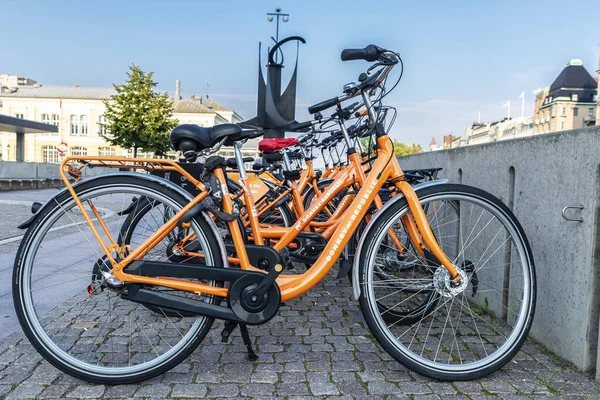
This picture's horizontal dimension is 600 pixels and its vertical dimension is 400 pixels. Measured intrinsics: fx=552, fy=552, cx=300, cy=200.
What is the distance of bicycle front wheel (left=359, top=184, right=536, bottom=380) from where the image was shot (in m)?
2.79

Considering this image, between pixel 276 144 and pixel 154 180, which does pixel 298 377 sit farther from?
pixel 276 144

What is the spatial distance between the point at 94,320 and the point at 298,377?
169cm

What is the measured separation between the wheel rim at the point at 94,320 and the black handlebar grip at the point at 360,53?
1195mm

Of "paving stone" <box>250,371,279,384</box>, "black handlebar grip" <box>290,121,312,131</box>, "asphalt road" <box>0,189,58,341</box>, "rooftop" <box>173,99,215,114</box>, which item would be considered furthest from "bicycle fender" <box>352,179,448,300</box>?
"rooftop" <box>173,99,215,114</box>

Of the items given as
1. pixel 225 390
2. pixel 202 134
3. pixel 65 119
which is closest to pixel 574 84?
pixel 65 119

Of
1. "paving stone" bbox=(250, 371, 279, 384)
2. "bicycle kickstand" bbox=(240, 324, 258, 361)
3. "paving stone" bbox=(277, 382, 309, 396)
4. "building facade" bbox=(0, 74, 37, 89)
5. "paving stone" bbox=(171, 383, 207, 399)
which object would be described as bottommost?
"paving stone" bbox=(171, 383, 207, 399)

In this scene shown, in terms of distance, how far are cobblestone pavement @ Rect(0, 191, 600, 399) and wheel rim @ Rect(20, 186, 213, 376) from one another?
0.14 m

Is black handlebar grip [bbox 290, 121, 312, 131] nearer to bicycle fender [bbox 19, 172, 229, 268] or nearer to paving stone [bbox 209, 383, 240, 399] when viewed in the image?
bicycle fender [bbox 19, 172, 229, 268]

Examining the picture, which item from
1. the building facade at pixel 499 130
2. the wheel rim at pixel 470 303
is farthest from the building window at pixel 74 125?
the wheel rim at pixel 470 303

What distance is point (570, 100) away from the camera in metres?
88.1

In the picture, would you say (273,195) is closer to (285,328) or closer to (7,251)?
(285,328)

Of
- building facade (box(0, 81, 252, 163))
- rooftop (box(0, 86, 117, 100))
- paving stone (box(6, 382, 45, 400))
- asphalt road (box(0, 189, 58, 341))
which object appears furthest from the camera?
rooftop (box(0, 86, 117, 100))

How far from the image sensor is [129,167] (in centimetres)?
296

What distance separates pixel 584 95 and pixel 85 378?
9875 centimetres
